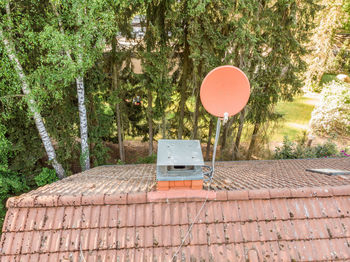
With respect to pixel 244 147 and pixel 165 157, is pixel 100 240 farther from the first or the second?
pixel 244 147

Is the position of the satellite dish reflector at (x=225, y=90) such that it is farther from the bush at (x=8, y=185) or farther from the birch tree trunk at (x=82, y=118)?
the bush at (x=8, y=185)

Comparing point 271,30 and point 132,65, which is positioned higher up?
point 271,30

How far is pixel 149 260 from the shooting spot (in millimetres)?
2752

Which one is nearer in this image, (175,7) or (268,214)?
(268,214)

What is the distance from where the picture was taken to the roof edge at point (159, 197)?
3121 mm

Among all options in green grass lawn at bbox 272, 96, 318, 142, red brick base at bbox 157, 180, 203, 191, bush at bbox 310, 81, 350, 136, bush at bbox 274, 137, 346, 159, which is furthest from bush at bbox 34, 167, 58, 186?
bush at bbox 310, 81, 350, 136

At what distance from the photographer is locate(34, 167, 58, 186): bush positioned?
8383 millimetres

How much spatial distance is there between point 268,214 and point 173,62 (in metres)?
8.89

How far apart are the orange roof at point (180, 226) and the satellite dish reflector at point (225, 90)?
134cm

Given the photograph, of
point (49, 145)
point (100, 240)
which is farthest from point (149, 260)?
point (49, 145)

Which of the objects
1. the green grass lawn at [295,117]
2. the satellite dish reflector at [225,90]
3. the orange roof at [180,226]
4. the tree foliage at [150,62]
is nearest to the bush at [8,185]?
the tree foliage at [150,62]

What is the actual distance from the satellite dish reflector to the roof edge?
50.8 inches

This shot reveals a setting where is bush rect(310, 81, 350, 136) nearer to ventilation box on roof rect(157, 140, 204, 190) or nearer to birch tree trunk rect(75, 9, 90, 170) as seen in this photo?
ventilation box on roof rect(157, 140, 204, 190)

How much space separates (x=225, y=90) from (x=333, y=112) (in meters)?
14.1
